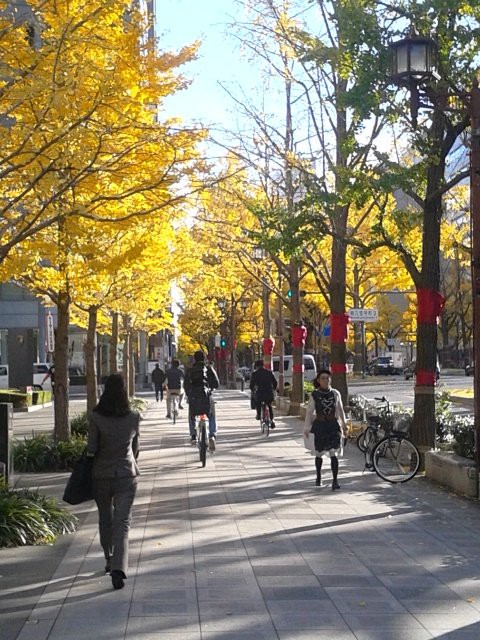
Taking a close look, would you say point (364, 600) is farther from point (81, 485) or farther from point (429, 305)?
point (429, 305)

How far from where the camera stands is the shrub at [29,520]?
9.15 metres

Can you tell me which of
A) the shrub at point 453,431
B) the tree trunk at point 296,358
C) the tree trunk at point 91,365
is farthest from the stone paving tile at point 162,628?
the tree trunk at point 296,358

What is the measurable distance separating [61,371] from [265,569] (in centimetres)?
905

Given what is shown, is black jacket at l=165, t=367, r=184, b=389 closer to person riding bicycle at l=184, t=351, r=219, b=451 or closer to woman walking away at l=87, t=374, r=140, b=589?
person riding bicycle at l=184, t=351, r=219, b=451

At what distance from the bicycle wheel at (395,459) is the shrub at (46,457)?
468cm

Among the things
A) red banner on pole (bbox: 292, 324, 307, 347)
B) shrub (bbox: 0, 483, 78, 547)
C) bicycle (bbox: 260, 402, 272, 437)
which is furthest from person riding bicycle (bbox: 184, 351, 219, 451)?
red banner on pole (bbox: 292, 324, 307, 347)

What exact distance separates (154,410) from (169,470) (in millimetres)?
→ 20545

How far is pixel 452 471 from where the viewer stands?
13.1 metres

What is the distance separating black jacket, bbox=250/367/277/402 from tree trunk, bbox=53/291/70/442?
7.13m

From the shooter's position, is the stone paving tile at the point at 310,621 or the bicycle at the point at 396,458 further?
the bicycle at the point at 396,458

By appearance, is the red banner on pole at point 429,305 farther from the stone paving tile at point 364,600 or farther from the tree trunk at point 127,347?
the tree trunk at point 127,347

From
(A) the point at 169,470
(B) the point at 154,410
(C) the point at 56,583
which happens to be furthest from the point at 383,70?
(B) the point at 154,410

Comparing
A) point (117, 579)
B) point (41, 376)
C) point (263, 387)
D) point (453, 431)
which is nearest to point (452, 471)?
point (453, 431)

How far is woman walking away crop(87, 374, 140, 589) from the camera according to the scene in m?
7.56
